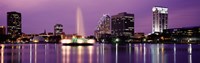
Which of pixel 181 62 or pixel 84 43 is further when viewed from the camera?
pixel 84 43

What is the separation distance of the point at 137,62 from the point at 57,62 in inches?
418

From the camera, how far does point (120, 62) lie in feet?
150

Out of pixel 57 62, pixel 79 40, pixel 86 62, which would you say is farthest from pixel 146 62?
pixel 79 40

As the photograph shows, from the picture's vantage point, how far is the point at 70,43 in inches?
5915

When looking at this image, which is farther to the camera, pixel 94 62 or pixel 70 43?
pixel 70 43

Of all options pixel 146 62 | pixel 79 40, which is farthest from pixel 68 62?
pixel 79 40

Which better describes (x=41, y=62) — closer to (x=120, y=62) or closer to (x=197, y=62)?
(x=120, y=62)

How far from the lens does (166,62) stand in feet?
148

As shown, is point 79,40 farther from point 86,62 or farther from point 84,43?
point 86,62

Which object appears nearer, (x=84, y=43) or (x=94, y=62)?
(x=94, y=62)

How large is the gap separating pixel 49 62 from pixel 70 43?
10415cm

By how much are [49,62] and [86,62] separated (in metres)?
4.88

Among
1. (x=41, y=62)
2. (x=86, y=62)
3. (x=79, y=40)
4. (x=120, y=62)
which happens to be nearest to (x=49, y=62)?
(x=41, y=62)

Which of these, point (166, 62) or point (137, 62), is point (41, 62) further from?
point (166, 62)
